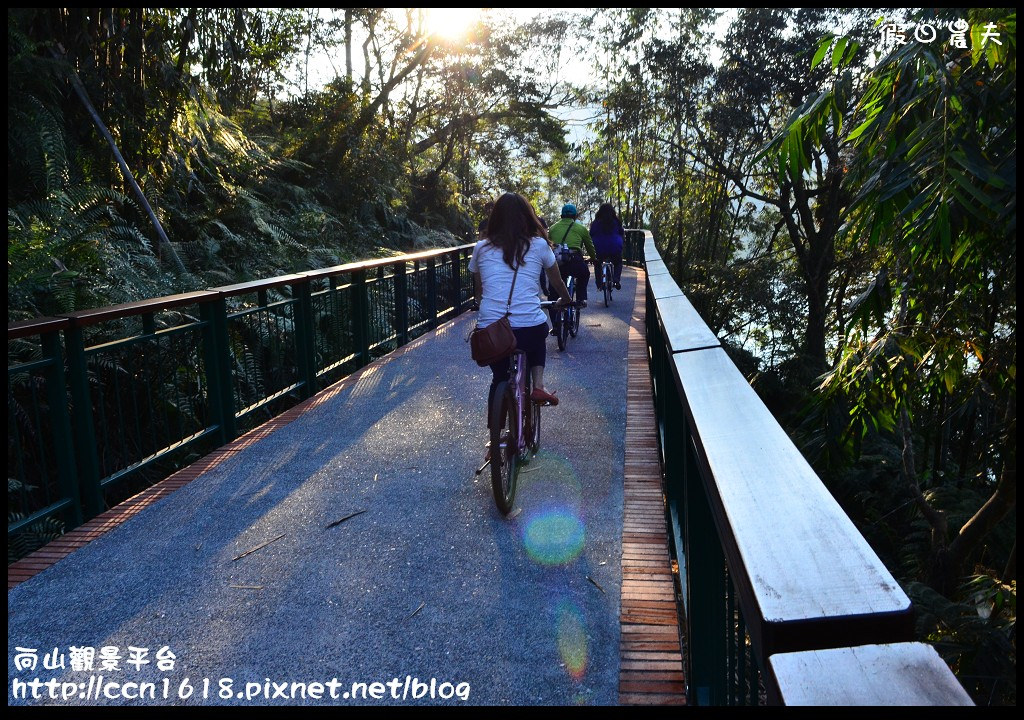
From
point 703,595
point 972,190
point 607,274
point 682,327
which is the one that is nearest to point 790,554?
point 703,595

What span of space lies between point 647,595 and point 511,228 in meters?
2.57

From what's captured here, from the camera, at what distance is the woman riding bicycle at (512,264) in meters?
5.25

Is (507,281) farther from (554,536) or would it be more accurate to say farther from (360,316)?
(360,316)

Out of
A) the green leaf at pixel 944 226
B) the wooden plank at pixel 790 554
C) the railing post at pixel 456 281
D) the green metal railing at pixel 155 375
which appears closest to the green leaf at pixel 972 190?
the green leaf at pixel 944 226

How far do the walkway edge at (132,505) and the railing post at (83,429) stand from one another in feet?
0.39

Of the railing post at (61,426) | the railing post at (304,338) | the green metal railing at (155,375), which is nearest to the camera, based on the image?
the railing post at (61,426)

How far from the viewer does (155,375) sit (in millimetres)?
7680

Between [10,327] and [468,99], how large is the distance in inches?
984

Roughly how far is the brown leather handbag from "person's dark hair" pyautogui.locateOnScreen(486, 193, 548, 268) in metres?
0.49

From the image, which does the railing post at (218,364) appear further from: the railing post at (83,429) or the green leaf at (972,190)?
the green leaf at (972,190)

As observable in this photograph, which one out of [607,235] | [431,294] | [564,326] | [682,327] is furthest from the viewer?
[607,235]

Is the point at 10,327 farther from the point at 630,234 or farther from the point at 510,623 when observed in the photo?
the point at 630,234
